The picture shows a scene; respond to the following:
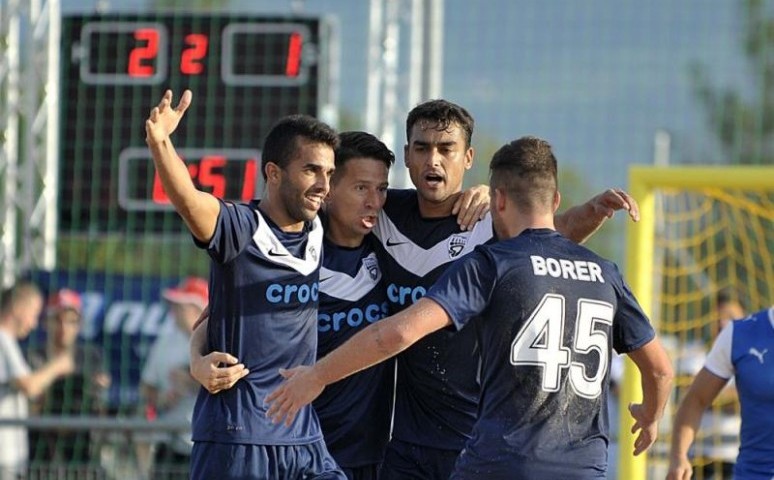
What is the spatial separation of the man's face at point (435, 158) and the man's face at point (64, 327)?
214 inches

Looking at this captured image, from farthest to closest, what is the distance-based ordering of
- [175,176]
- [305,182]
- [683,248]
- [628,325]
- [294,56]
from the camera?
[294,56]
[683,248]
[305,182]
[628,325]
[175,176]

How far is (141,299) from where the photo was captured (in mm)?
12102

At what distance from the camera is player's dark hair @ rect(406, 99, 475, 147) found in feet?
19.1

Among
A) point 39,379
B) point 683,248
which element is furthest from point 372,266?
point 683,248

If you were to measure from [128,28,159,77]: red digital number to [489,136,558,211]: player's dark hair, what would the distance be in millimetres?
6529

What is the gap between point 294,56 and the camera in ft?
35.6

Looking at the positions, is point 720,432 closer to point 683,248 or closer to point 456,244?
point 683,248

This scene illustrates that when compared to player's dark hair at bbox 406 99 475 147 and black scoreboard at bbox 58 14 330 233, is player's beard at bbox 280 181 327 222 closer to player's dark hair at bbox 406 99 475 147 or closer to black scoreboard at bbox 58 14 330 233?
player's dark hair at bbox 406 99 475 147

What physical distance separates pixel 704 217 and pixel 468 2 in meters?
19.1

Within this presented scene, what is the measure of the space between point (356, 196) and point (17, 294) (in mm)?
4922

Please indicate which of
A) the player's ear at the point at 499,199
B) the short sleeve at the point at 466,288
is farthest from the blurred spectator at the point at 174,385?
the short sleeve at the point at 466,288

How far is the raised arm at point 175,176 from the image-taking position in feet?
16.0

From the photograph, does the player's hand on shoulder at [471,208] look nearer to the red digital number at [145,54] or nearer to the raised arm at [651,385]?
the raised arm at [651,385]

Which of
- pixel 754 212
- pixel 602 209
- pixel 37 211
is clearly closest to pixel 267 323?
Answer: pixel 602 209
